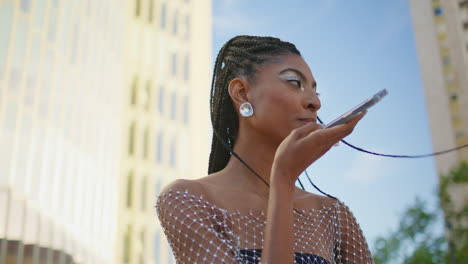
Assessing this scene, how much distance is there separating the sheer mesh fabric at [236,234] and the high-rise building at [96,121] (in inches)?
1068

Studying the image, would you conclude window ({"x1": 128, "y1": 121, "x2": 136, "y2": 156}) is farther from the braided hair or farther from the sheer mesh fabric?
the sheer mesh fabric

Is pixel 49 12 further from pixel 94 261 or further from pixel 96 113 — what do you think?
pixel 94 261

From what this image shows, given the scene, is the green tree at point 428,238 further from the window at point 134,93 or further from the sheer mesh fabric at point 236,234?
the window at point 134,93

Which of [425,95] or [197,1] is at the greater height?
[197,1]

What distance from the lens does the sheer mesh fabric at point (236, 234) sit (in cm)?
216

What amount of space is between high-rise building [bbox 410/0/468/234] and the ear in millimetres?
48042

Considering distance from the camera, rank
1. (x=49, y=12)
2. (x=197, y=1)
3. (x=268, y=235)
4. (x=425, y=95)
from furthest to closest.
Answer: (x=197, y=1) < (x=425, y=95) < (x=49, y=12) < (x=268, y=235)

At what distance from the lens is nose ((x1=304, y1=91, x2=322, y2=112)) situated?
241cm

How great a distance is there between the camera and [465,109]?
48.5 metres

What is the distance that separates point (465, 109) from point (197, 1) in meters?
27.0

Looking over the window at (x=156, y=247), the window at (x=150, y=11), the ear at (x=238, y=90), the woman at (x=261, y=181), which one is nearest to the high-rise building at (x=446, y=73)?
the window at (x=156, y=247)

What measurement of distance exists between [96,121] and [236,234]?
3806 centimetres

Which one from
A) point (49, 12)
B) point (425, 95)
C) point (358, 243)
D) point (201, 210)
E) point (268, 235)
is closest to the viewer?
point (268, 235)

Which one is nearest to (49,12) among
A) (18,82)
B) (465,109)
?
(18,82)
